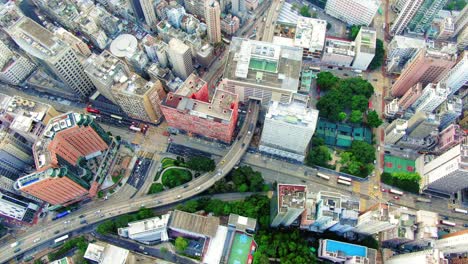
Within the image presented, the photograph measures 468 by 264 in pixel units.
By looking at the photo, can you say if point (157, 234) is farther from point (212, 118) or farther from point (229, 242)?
point (212, 118)

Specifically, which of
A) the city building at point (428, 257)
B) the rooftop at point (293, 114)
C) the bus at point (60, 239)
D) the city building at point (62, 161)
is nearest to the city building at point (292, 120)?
the rooftop at point (293, 114)

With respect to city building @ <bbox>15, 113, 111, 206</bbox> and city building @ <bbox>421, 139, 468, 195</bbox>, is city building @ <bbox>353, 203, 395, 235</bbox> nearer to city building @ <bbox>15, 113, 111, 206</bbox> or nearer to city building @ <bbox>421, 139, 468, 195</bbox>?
city building @ <bbox>421, 139, 468, 195</bbox>

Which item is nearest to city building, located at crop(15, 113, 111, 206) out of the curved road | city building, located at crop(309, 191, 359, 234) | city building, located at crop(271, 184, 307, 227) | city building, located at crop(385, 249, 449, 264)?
the curved road

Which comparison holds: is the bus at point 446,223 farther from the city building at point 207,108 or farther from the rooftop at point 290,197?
the city building at point 207,108

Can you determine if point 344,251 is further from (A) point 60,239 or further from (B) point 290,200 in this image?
(A) point 60,239

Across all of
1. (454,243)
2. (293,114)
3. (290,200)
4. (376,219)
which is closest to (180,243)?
(290,200)

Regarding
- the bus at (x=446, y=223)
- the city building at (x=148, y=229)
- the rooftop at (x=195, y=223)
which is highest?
the bus at (x=446, y=223)
